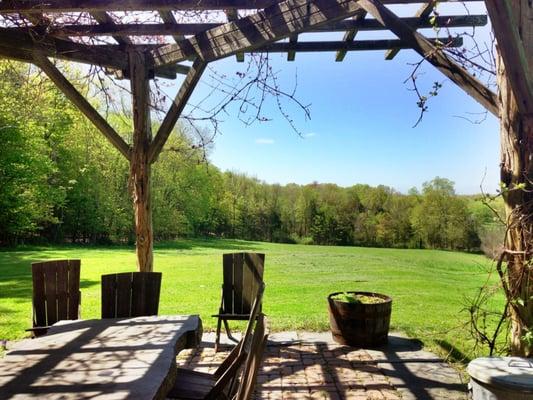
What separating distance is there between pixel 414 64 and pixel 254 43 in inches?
51.1

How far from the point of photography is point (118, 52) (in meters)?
4.07

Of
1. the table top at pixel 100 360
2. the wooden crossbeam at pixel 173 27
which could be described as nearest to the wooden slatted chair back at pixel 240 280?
the table top at pixel 100 360

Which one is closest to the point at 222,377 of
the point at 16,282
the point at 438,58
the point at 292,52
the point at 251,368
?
the point at 251,368

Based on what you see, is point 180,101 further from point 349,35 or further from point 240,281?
point 240,281

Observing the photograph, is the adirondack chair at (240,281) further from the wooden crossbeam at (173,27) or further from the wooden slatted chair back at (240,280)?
the wooden crossbeam at (173,27)

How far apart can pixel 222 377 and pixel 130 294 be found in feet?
5.97

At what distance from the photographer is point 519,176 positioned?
2.53 meters

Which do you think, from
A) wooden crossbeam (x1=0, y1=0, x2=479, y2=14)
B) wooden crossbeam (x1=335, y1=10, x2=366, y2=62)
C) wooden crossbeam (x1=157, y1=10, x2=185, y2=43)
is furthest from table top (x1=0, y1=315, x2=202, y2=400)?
wooden crossbeam (x1=335, y1=10, x2=366, y2=62)

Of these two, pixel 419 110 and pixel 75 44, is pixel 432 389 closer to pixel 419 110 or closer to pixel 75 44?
pixel 419 110

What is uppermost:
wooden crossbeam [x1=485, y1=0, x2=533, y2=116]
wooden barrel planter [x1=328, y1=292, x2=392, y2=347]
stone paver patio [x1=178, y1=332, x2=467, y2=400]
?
wooden crossbeam [x1=485, y1=0, x2=533, y2=116]

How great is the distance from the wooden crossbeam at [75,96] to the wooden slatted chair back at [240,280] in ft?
5.01

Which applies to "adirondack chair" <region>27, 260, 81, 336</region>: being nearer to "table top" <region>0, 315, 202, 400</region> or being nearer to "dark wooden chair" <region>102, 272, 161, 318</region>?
"dark wooden chair" <region>102, 272, 161, 318</region>

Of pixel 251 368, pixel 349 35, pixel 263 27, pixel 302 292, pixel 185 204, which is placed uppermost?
pixel 349 35

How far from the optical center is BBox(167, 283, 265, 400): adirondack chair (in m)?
1.79
